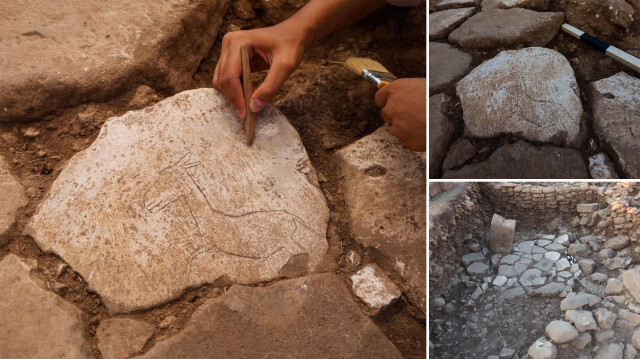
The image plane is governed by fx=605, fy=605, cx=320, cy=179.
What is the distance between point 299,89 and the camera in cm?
211

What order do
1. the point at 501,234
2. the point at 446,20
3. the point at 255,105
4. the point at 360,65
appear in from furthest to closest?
the point at 360,65, the point at 255,105, the point at 446,20, the point at 501,234

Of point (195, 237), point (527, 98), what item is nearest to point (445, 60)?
point (527, 98)

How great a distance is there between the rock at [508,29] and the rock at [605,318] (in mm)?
712

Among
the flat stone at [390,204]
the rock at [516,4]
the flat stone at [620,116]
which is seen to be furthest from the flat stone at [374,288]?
the rock at [516,4]

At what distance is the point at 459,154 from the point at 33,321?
3.57ft

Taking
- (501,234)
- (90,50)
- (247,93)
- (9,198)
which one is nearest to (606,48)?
(501,234)

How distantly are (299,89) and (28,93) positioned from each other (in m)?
0.86

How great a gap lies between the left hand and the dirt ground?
0.73ft

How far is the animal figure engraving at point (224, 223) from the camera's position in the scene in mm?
1605

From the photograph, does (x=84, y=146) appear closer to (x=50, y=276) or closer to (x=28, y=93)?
(x=28, y=93)

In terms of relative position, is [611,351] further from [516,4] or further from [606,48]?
[516,4]

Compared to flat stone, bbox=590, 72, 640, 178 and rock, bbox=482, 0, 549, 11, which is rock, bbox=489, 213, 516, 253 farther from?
rock, bbox=482, 0, 549, 11

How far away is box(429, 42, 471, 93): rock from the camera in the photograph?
146cm

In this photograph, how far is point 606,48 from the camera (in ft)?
4.86
